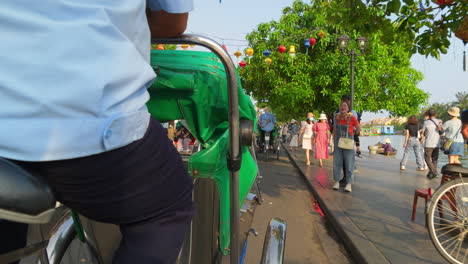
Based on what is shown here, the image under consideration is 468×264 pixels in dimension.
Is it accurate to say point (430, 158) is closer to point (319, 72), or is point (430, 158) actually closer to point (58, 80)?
point (319, 72)

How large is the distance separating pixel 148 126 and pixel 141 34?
0.26 metres

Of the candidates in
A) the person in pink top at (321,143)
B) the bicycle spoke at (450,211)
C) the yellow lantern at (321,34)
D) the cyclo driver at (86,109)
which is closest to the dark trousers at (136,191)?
the cyclo driver at (86,109)

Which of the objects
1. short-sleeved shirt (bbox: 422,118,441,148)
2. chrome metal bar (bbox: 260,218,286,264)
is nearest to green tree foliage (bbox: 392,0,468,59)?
chrome metal bar (bbox: 260,218,286,264)

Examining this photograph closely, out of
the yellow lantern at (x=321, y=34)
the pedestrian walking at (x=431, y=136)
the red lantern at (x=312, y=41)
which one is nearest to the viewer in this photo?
the pedestrian walking at (x=431, y=136)

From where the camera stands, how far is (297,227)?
214 inches

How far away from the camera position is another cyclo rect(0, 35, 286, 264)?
57.7 inches

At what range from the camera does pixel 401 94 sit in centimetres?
1853

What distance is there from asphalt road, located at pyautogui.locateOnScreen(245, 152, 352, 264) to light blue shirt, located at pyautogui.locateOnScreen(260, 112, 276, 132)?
6.82 metres

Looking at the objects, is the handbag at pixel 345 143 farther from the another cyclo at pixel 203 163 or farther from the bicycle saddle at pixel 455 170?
the another cyclo at pixel 203 163

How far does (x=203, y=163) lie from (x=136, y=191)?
3.02ft

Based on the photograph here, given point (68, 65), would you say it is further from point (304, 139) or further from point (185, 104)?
point (304, 139)

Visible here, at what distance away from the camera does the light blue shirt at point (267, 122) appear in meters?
16.2

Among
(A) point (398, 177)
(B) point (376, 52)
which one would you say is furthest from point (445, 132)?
(B) point (376, 52)

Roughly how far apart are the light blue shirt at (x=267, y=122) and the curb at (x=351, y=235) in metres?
9.48
